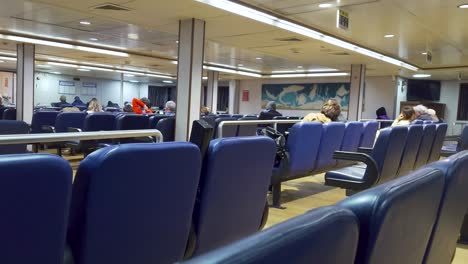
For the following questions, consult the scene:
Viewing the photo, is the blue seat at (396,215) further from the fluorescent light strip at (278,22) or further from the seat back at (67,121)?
the seat back at (67,121)

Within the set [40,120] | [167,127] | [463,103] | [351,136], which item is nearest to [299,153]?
[351,136]

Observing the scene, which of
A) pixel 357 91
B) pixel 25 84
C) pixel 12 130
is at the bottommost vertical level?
pixel 12 130

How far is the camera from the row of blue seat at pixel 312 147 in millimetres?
3461

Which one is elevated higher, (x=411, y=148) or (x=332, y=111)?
(x=332, y=111)

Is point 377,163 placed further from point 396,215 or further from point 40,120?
point 40,120

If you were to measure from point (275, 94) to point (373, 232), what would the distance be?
15952 millimetres

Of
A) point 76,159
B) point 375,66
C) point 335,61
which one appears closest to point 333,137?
point 76,159

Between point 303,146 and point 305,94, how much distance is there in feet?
40.1

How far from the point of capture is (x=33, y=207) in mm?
897

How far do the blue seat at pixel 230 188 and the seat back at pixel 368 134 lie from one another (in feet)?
10.0

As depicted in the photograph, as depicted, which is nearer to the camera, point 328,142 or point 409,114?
point 328,142

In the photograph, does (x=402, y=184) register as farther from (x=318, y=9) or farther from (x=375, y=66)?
(x=375, y=66)

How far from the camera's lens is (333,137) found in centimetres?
390

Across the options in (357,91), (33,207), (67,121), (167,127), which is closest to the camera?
(33,207)
